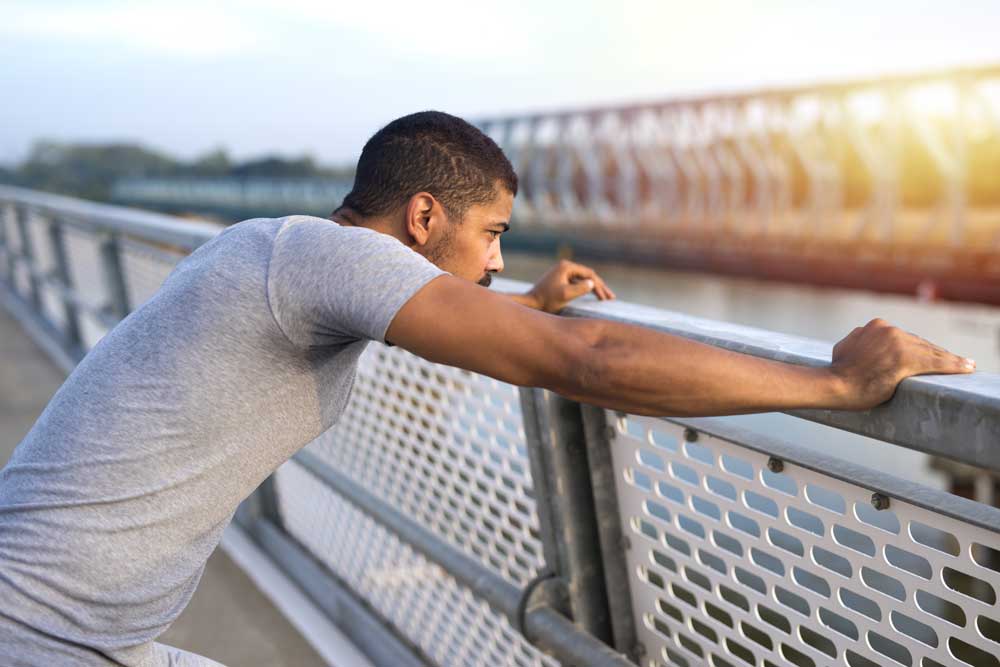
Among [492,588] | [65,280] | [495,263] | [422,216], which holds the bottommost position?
[492,588]

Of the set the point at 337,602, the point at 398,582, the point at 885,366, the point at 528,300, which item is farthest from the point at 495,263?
the point at 337,602

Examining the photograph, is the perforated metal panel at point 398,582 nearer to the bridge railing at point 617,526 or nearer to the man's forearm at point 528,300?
the bridge railing at point 617,526

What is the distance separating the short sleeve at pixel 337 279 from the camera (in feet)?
3.81

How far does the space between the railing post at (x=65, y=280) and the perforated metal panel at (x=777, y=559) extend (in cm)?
512

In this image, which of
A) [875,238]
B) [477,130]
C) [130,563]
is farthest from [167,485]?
[875,238]

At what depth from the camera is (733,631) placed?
4.67 feet

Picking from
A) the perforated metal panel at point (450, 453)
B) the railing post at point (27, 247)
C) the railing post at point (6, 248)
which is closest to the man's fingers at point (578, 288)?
the perforated metal panel at point (450, 453)

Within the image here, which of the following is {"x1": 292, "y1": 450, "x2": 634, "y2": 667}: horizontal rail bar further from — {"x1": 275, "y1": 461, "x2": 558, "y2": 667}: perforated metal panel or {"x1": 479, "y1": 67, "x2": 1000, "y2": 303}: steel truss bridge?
{"x1": 479, "y1": 67, "x2": 1000, "y2": 303}: steel truss bridge

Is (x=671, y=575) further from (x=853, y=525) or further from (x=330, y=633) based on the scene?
(x=330, y=633)

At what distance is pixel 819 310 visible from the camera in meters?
26.5

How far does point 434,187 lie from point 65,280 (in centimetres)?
532

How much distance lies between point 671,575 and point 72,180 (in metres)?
58.6

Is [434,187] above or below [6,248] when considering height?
above

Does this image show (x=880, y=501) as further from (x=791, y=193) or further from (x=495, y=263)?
(x=791, y=193)
